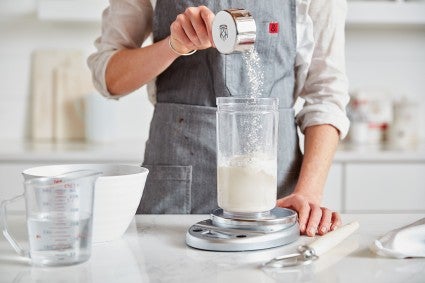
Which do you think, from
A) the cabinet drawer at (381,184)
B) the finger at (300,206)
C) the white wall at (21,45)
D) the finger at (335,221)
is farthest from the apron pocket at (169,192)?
the white wall at (21,45)

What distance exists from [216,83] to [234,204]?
0.53 metres

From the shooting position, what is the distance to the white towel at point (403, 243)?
91 cm

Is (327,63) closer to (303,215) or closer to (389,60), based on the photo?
(303,215)

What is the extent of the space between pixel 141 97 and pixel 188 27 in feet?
5.93

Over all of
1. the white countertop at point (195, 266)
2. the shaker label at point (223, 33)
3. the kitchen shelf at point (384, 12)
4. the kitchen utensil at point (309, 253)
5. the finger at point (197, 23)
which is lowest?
the white countertop at point (195, 266)

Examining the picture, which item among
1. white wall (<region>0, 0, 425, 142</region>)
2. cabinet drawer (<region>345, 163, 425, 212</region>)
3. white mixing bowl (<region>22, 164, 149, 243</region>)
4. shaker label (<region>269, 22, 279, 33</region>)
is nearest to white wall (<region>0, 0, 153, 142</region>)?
white wall (<region>0, 0, 425, 142</region>)

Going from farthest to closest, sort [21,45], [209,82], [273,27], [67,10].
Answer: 1. [21,45]
2. [67,10]
3. [209,82]
4. [273,27]

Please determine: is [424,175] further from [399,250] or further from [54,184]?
[54,184]

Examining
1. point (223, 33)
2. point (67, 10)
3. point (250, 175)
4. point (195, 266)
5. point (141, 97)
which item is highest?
point (67, 10)

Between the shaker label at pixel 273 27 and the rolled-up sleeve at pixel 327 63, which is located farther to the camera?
the rolled-up sleeve at pixel 327 63

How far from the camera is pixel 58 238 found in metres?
0.87

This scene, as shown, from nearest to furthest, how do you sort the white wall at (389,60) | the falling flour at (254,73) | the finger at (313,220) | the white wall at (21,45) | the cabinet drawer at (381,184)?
the finger at (313,220) < the falling flour at (254,73) < the cabinet drawer at (381,184) < the white wall at (21,45) < the white wall at (389,60)

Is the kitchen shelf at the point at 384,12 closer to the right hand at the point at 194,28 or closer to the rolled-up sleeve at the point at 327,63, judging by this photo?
the rolled-up sleeve at the point at 327,63

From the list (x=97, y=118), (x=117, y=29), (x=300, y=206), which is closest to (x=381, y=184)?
(x=97, y=118)
